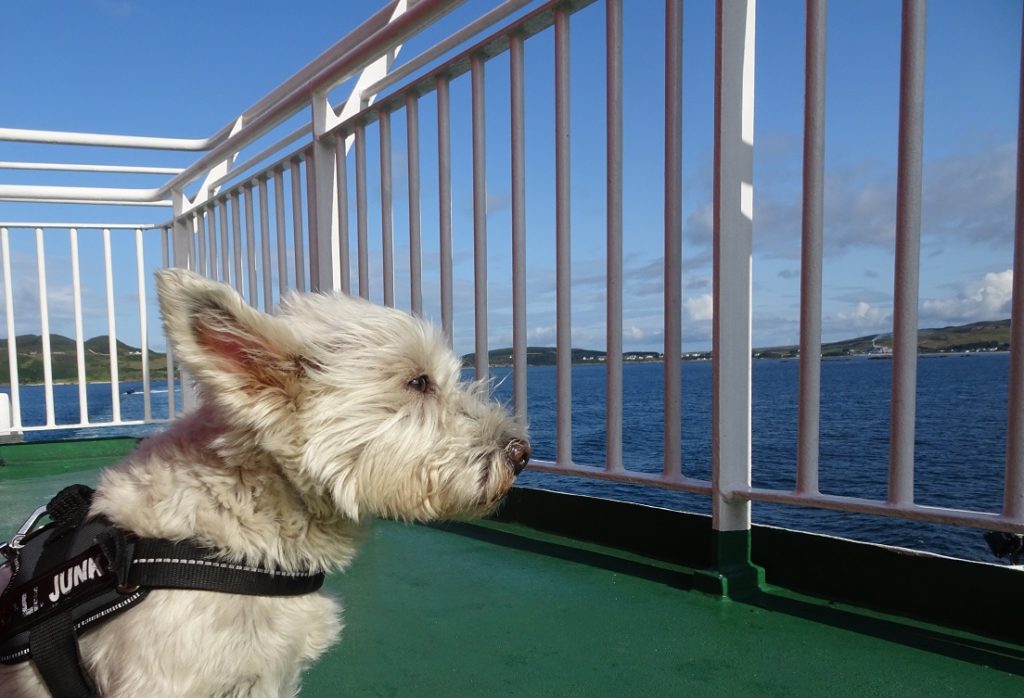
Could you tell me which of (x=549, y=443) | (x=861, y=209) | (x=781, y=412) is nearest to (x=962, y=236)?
(x=861, y=209)

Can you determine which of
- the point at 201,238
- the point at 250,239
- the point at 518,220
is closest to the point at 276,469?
the point at 518,220

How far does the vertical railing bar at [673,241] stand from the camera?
2109 mm

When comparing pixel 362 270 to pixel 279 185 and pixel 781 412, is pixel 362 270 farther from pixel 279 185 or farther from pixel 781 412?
pixel 781 412

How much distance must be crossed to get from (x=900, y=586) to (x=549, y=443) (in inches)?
73.3

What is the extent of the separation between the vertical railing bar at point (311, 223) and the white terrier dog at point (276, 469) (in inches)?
78.8

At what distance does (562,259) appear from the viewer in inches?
97.0

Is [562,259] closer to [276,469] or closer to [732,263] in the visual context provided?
[732,263]

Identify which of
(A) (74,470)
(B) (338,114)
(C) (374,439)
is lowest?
(A) (74,470)

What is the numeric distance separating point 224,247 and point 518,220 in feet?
8.90

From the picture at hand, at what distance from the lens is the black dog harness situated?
110cm

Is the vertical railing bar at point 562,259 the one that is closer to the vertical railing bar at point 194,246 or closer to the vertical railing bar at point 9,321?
the vertical railing bar at point 194,246

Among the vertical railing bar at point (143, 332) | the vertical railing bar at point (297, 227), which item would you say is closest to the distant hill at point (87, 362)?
the vertical railing bar at point (143, 332)

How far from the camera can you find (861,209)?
34.8 meters

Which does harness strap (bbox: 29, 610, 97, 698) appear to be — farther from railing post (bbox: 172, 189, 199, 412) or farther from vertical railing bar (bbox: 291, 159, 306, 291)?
railing post (bbox: 172, 189, 199, 412)
